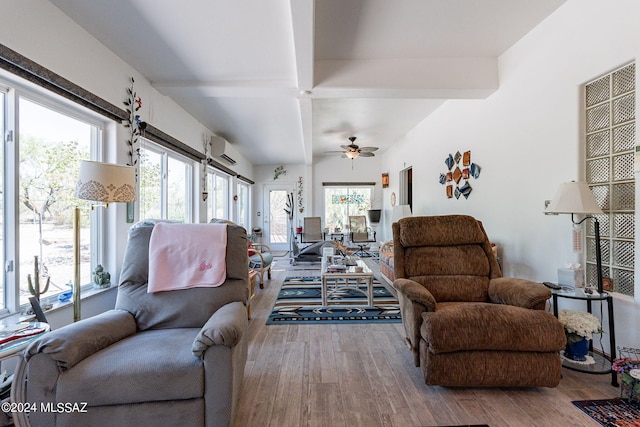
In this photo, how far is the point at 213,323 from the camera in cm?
150

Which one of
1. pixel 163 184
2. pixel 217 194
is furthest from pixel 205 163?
pixel 217 194

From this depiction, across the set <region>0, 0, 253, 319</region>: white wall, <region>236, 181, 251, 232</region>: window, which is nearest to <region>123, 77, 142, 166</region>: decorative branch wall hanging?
<region>0, 0, 253, 319</region>: white wall

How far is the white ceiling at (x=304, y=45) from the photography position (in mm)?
2164

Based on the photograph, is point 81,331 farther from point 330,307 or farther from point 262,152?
point 262,152

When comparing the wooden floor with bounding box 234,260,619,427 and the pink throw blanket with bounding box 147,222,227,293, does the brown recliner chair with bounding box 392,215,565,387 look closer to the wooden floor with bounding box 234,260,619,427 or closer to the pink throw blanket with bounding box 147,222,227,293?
the wooden floor with bounding box 234,260,619,427

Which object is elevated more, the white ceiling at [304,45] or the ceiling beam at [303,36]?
the white ceiling at [304,45]

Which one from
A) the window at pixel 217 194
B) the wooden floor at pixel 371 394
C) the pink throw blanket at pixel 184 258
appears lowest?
the wooden floor at pixel 371 394

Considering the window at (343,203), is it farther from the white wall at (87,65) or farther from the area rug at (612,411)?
the area rug at (612,411)

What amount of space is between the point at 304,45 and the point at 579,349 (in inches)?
122

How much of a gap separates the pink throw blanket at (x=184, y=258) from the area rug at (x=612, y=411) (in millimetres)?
2308

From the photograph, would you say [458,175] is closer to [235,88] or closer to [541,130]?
[541,130]

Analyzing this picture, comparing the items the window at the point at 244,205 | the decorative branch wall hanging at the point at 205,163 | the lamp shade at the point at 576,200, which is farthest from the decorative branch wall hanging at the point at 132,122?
the window at the point at 244,205

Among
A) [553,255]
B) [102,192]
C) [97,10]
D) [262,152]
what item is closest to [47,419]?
[102,192]

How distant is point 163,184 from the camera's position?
371 centimetres
